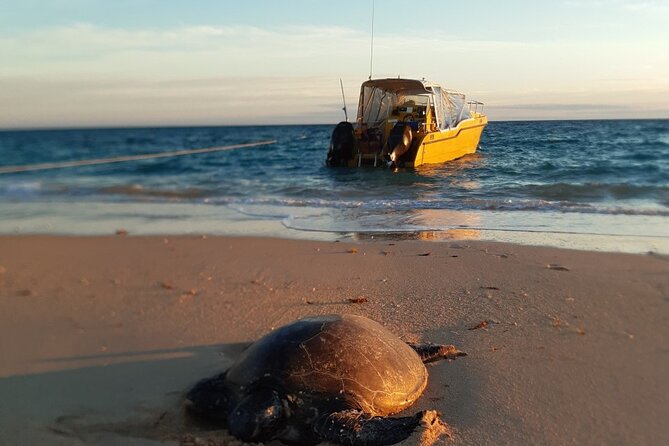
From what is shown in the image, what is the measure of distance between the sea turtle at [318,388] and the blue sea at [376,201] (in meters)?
4.70

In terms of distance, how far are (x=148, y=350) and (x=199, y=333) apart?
45 cm

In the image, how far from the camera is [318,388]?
3.36 meters

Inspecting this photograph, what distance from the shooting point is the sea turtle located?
3139 millimetres

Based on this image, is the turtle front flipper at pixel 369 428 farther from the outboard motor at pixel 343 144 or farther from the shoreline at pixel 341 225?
the outboard motor at pixel 343 144

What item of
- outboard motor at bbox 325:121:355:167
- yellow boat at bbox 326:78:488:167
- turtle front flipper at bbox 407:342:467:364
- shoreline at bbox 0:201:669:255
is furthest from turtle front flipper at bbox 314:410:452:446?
outboard motor at bbox 325:121:355:167

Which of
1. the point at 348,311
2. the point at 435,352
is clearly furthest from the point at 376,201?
the point at 435,352

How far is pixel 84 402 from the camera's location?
368 centimetres

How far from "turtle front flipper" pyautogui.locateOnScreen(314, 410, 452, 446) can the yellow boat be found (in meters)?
15.5

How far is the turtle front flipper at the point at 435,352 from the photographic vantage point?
4.15m

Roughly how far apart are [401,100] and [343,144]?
8.93 feet

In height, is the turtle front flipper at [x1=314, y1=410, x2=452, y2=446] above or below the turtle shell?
below

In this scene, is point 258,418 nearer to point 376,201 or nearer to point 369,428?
point 369,428

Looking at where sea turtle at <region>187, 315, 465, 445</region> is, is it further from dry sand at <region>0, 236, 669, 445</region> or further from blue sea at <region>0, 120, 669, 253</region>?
blue sea at <region>0, 120, 669, 253</region>

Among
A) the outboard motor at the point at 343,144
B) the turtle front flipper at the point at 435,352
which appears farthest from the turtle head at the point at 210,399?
the outboard motor at the point at 343,144
